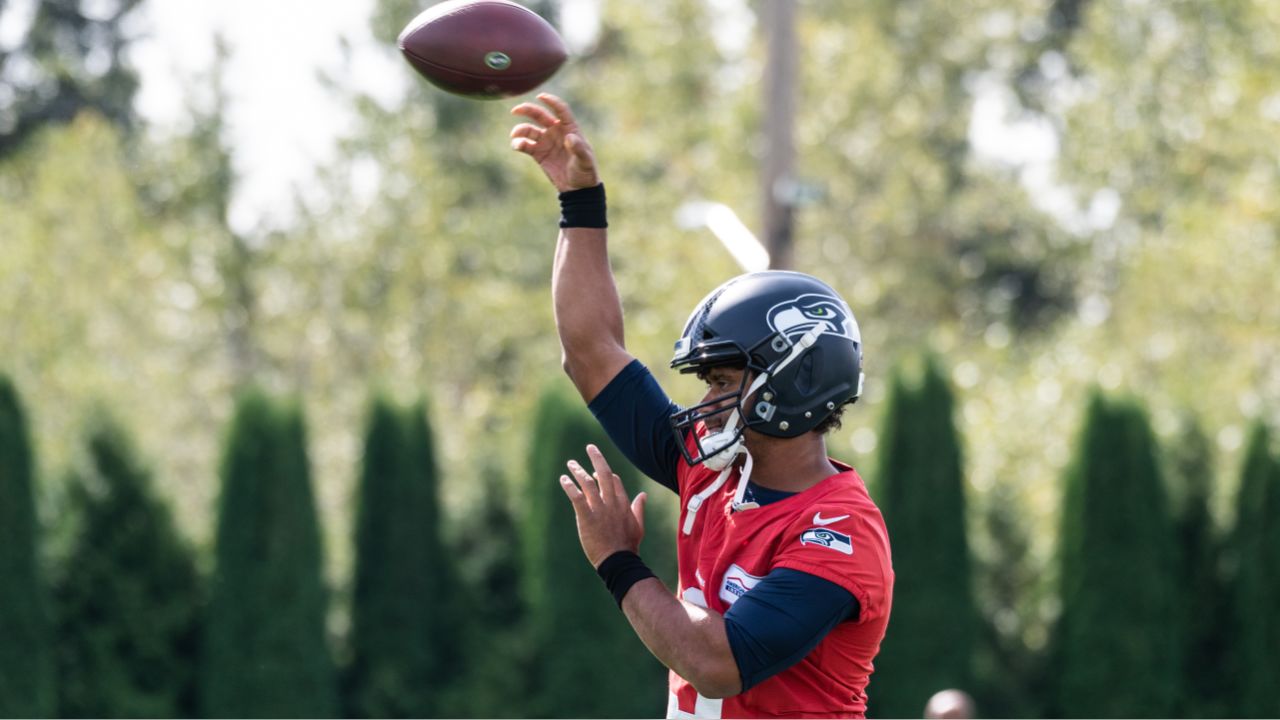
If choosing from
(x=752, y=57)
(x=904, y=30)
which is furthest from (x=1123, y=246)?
(x=752, y=57)

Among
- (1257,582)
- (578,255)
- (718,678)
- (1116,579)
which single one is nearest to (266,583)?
(1116,579)

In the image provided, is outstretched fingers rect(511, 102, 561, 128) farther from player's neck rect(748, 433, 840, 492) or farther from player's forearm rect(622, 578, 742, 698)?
player's forearm rect(622, 578, 742, 698)

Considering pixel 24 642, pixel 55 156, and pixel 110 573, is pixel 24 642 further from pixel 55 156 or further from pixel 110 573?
pixel 55 156

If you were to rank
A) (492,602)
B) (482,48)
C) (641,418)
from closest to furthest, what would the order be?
(641,418) < (482,48) < (492,602)

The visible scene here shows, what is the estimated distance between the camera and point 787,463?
10.5 ft

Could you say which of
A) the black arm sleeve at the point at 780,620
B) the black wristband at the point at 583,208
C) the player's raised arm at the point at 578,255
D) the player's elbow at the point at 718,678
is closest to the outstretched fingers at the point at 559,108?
the player's raised arm at the point at 578,255

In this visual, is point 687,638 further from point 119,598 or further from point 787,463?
point 119,598

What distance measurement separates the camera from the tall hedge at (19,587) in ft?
32.6

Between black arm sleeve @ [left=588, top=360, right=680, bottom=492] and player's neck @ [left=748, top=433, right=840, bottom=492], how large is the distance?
30 centimetres

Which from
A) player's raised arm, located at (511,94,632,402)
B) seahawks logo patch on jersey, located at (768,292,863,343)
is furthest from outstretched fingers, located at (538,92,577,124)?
seahawks logo patch on jersey, located at (768,292,863,343)

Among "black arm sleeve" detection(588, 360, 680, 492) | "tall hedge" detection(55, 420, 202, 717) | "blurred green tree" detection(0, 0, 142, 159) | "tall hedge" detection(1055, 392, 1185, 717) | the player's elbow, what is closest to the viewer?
the player's elbow

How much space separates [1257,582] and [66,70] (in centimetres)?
2174

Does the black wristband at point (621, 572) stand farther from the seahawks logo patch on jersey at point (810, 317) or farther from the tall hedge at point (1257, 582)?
the tall hedge at point (1257, 582)

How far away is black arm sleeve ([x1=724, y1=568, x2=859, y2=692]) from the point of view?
9.37 feet
